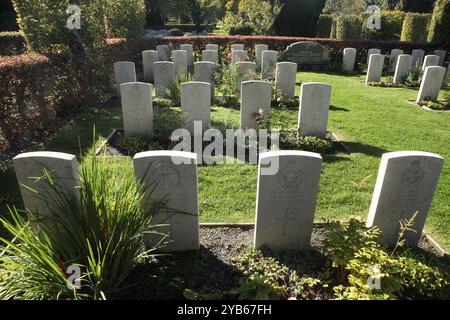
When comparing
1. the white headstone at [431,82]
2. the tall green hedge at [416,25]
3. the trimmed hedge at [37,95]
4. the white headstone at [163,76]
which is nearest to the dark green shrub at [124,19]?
the white headstone at [163,76]

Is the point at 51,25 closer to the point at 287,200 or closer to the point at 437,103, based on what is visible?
the point at 287,200

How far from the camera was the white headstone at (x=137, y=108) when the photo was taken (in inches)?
270

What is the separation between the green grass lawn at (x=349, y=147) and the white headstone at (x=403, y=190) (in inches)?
14.2

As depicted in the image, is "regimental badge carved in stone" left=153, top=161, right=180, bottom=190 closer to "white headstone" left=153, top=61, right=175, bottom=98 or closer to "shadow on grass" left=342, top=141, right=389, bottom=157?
"shadow on grass" left=342, top=141, right=389, bottom=157

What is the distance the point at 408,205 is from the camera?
386 centimetres

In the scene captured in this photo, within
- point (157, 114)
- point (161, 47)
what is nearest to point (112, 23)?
point (161, 47)

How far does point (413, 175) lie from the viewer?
3670mm

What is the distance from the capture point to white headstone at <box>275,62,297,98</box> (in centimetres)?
984

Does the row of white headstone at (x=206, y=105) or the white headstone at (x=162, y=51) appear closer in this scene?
the row of white headstone at (x=206, y=105)

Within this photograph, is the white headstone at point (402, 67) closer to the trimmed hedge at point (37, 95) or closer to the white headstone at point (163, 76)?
the white headstone at point (163, 76)

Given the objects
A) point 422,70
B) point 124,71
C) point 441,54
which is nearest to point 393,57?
point 441,54

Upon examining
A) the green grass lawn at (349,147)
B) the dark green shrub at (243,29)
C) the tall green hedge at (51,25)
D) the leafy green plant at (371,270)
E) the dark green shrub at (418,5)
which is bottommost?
the green grass lawn at (349,147)

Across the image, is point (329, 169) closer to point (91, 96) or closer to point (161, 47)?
point (91, 96)

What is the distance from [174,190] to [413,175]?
8.52 feet
